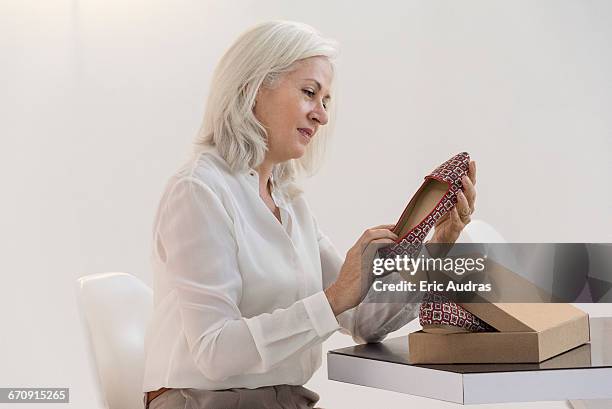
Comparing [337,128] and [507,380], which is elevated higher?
[337,128]

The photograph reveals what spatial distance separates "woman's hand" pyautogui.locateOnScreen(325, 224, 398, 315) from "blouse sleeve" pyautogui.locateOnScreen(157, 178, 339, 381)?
3cm

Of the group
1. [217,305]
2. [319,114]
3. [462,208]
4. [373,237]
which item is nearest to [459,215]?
[462,208]

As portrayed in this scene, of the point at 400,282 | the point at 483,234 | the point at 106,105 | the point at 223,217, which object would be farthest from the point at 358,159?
the point at 223,217

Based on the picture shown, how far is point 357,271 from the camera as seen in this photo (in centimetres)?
143

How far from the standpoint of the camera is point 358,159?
3486 millimetres

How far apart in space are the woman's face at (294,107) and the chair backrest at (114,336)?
0.41 meters

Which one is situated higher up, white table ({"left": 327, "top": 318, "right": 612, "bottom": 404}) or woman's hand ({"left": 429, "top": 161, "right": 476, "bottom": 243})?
woman's hand ({"left": 429, "top": 161, "right": 476, "bottom": 243})

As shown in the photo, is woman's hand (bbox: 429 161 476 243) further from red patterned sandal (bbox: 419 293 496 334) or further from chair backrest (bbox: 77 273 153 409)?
chair backrest (bbox: 77 273 153 409)

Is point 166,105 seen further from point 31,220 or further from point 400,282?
point 400,282

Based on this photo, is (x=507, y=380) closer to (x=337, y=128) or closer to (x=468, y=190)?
(x=468, y=190)

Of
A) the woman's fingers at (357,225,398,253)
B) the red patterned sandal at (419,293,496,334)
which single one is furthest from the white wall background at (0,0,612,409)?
the red patterned sandal at (419,293,496,334)

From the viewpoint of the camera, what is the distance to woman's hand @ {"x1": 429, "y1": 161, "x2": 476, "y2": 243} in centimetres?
156

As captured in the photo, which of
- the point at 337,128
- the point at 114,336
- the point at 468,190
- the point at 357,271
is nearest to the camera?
the point at 357,271

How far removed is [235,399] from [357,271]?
32 centimetres
